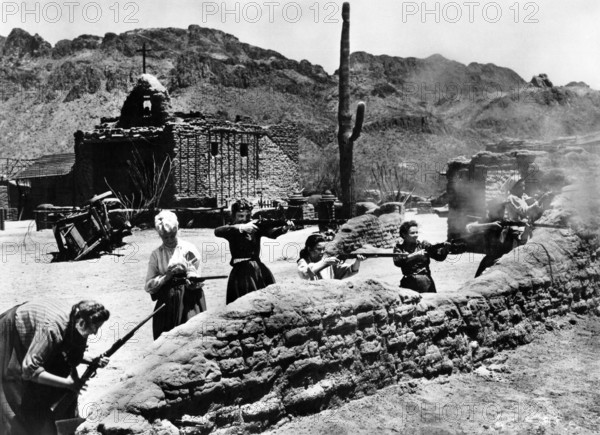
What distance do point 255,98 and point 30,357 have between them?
86223mm

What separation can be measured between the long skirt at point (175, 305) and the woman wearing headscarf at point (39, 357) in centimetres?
139

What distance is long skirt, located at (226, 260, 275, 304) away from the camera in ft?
19.7

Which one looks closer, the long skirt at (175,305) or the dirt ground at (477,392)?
the dirt ground at (477,392)

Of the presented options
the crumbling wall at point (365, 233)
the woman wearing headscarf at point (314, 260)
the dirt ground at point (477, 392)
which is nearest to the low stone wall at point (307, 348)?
the dirt ground at point (477, 392)

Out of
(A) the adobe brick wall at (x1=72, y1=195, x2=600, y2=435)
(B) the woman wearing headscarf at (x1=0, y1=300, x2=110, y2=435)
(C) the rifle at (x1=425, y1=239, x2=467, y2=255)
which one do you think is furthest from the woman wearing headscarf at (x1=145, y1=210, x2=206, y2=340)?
(C) the rifle at (x1=425, y1=239, x2=467, y2=255)

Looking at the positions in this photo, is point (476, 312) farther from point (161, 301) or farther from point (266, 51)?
point (266, 51)

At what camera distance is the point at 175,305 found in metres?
5.27

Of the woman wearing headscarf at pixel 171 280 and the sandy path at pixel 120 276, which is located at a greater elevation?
the woman wearing headscarf at pixel 171 280

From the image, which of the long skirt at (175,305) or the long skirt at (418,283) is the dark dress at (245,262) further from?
the long skirt at (418,283)

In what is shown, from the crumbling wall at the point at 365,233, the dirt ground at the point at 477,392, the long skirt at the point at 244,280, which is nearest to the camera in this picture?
the dirt ground at the point at 477,392

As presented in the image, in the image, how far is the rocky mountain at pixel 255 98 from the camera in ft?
Result: 244

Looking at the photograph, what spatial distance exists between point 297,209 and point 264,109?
64331mm

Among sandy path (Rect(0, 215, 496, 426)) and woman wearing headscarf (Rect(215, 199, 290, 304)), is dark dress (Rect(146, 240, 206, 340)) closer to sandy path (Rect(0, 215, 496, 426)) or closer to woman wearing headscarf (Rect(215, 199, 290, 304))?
woman wearing headscarf (Rect(215, 199, 290, 304))

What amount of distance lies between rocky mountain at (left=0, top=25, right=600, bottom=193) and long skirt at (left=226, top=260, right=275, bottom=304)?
2016 inches
